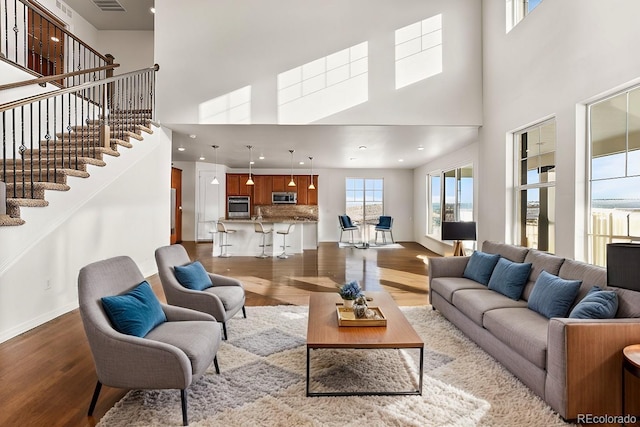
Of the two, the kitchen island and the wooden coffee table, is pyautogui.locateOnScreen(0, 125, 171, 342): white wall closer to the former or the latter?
the kitchen island

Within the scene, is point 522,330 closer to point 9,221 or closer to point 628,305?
point 628,305

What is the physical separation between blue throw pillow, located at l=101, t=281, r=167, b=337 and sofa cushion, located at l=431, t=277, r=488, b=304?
285 centimetres

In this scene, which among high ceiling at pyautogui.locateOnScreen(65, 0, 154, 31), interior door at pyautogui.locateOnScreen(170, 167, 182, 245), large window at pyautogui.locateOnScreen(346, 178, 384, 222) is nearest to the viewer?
high ceiling at pyautogui.locateOnScreen(65, 0, 154, 31)

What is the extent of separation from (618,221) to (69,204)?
581 cm

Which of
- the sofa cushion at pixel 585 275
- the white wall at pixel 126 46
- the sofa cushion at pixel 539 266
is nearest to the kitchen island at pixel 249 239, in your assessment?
the white wall at pixel 126 46

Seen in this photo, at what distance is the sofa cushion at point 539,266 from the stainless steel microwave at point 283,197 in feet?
28.5

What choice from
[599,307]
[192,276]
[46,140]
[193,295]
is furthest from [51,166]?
[599,307]

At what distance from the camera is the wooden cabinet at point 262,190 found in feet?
38.1

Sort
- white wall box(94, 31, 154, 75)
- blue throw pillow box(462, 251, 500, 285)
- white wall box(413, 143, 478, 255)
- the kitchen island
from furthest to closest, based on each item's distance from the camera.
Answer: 1. the kitchen island
2. white wall box(94, 31, 154, 75)
3. white wall box(413, 143, 478, 255)
4. blue throw pillow box(462, 251, 500, 285)

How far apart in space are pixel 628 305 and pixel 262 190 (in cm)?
1025

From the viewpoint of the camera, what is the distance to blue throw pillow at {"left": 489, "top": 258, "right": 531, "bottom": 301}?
3.29 metres

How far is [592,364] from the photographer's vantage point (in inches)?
79.3

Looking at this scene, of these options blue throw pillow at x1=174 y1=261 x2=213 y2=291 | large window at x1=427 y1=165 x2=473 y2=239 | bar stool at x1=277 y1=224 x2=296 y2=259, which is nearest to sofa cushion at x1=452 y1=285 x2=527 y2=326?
blue throw pillow at x1=174 y1=261 x2=213 y2=291
